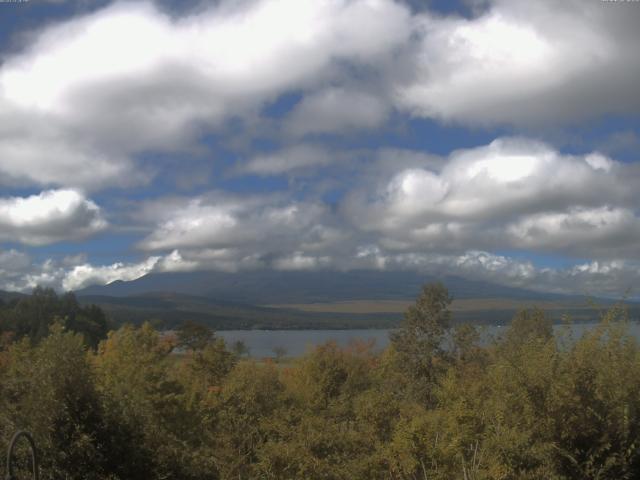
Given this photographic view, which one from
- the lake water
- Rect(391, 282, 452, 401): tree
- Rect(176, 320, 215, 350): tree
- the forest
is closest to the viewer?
the forest

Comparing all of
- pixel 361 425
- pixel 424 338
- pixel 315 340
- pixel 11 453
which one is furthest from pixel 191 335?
pixel 315 340

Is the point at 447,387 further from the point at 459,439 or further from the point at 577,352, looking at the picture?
the point at 577,352

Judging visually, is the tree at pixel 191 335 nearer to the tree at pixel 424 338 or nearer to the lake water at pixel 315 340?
the lake water at pixel 315 340

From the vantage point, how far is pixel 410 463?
55.2ft

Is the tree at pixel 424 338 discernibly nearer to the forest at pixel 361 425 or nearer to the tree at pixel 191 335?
the forest at pixel 361 425

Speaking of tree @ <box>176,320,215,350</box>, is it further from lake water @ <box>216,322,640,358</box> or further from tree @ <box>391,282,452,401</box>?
tree @ <box>391,282,452,401</box>

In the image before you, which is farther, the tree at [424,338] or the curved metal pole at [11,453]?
the tree at [424,338]

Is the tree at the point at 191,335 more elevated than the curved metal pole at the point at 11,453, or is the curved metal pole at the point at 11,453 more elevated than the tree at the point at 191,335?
the curved metal pole at the point at 11,453

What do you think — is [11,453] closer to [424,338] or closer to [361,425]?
[361,425]

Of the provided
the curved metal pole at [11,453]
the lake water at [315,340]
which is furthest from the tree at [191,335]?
the curved metal pole at [11,453]

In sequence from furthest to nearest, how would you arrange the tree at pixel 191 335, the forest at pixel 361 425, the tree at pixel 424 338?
the tree at pixel 191 335
the tree at pixel 424 338
the forest at pixel 361 425

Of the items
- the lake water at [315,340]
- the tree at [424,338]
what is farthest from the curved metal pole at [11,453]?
the tree at [424,338]

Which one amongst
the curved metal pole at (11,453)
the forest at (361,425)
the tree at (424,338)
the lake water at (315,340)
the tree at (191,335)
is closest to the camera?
the curved metal pole at (11,453)

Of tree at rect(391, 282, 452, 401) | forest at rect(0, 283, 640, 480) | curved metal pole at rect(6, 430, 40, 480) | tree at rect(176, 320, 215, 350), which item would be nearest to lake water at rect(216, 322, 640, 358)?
forest at rect(0, 283, 640, 480)
